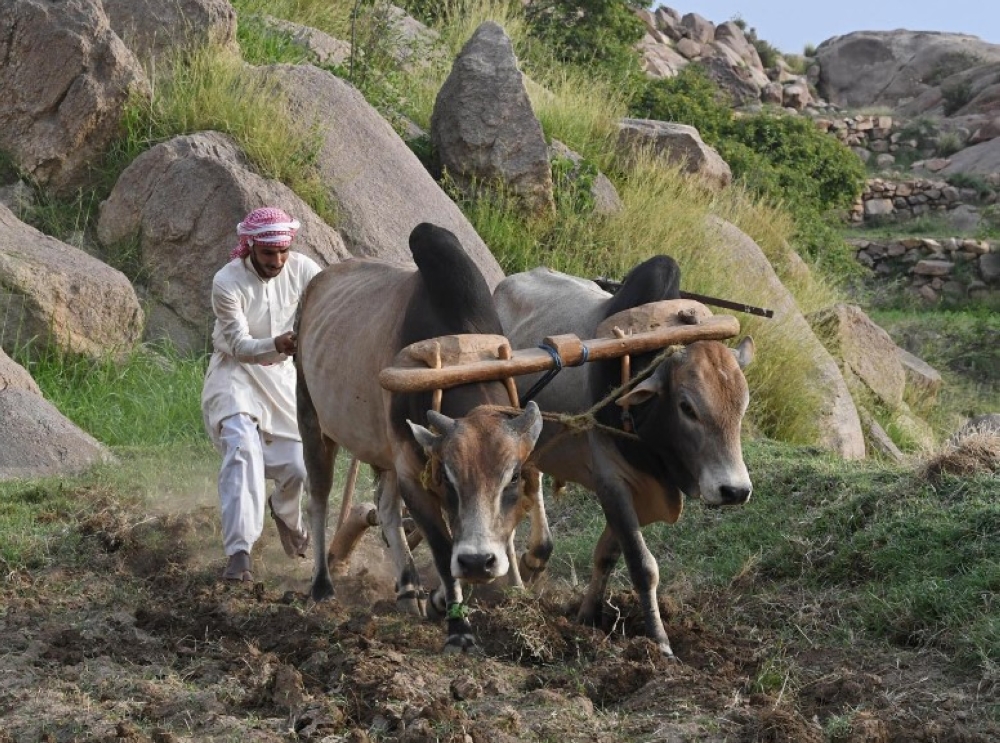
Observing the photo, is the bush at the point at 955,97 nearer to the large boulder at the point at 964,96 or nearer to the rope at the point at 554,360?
the large boulder at the point at 964,96

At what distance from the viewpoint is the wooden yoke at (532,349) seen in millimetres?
5223

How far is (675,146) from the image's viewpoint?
15.2 metres

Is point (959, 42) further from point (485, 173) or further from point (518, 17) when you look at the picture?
point (485, 173)

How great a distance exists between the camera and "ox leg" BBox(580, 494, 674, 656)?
5594mm

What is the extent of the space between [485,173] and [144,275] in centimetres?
340

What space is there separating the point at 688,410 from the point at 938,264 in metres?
19.0

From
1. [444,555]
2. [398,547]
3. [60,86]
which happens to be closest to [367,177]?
[60,86]

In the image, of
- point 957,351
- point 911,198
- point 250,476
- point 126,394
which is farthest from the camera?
point 911,198

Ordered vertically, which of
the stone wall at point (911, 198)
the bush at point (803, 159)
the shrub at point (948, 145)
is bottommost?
the stone wall at point (911, 198)

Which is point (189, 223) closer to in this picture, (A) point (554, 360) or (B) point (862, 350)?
(A) point (554, 360)

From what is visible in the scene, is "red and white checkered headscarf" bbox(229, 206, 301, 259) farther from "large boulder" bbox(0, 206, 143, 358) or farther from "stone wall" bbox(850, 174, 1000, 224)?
"stone wall" bbox(850, 174, 1000, 224)

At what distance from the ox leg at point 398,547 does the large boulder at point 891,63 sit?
110 feet

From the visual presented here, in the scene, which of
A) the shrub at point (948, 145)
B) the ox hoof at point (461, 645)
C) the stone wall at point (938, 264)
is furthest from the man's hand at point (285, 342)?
the shrub at point (948, 145)

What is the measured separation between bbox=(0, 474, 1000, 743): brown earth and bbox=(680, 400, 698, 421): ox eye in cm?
86
